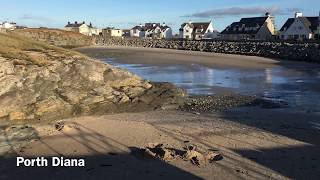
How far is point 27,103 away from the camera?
14.2 metres

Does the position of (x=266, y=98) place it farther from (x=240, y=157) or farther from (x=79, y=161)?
(x=79, y=161)

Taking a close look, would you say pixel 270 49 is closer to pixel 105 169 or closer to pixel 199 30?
pixel 105 169

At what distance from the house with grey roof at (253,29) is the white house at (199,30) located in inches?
486

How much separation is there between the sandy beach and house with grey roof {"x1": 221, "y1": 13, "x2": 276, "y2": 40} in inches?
2895

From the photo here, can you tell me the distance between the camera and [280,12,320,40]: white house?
77875mm

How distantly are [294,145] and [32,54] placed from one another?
10191 mm

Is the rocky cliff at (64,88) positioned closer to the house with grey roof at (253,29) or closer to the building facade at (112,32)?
the house with grey roof at (253,29)

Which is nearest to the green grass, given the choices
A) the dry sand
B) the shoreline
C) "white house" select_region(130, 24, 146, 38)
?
the dry sand

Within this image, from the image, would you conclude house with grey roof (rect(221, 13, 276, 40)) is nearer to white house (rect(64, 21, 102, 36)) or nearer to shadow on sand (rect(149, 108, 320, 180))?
white house (rect(64, 21, 102, 36))

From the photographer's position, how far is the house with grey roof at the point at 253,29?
8869cm

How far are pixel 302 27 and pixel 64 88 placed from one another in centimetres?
7042

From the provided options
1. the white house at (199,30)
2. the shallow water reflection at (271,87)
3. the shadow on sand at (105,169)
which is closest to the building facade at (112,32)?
the white house at (199,30)

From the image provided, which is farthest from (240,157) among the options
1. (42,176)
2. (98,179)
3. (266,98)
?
(266,98)

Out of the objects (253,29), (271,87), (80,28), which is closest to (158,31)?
(80,28)
